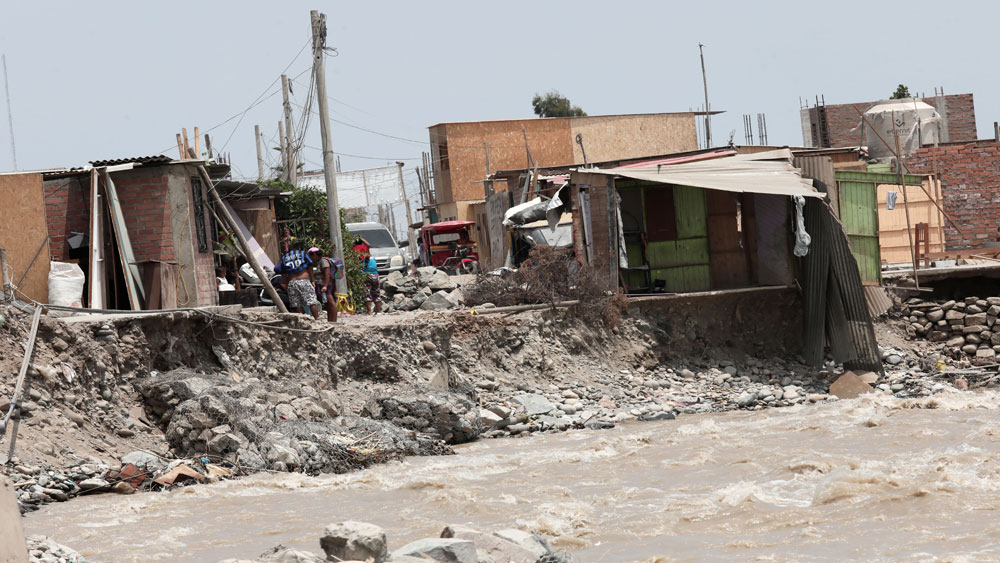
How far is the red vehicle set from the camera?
26734 mm

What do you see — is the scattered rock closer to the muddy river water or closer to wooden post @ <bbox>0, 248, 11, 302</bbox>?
the muddy river water

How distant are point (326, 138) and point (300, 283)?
3.90 m

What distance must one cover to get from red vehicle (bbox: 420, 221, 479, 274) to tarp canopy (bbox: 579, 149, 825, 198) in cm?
1181

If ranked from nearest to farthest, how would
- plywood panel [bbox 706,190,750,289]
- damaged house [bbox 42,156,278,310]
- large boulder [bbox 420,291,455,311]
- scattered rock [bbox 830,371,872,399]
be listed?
damaged house [bbox 42,156,278,310], scattered rock [bbox 830,371,872,399], large boulder [bbox 420,291,455,311], plywood panel [bbox 706,190,750,289]

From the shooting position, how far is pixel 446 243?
28.1 m

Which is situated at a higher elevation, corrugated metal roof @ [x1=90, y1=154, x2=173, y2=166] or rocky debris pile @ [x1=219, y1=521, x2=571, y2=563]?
corrugated metal roof @ [x1=90, y1=154, x2=173, y2=166]

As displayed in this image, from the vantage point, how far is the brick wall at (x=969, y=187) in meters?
21.6

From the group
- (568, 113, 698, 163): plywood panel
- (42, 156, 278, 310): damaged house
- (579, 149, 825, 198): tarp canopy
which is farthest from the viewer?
(568, 113, 698, 163): plywood panel

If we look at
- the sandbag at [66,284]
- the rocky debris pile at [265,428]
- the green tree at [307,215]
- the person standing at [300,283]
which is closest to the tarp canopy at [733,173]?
the person standing at [300,283]

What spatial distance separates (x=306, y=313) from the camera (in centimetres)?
1330

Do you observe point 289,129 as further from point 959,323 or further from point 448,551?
point 448,551

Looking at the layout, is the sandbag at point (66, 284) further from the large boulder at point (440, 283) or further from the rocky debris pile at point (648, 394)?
the large boulder at point (440, 283)

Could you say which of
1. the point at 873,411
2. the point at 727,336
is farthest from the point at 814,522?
the point at 727,336

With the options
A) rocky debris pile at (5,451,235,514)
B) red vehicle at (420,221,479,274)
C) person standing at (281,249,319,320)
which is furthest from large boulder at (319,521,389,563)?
red vehicle at (420,221,479,274)
